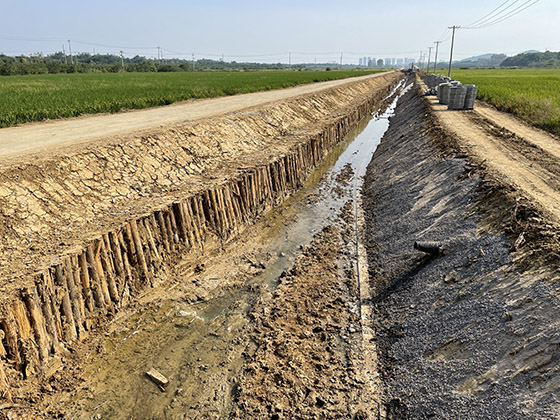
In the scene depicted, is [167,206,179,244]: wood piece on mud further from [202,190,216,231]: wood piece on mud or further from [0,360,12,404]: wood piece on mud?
[0,360,12,404]: wood piece on mud

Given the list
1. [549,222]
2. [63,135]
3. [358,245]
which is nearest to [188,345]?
[358,245]

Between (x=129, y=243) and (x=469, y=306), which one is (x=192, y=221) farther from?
(x=469, y=306)

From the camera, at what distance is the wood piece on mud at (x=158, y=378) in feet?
21.2

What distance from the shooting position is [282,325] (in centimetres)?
779

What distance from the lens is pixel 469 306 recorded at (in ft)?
20.8

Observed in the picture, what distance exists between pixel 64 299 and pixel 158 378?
222 centimetres

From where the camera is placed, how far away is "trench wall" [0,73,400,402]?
19.6ft

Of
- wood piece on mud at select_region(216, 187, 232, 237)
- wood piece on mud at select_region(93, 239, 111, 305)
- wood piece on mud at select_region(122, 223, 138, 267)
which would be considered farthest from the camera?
wood piece on mud at select_region(216, 187, 232, 237)

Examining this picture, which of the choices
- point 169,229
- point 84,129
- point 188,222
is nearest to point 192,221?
point 188,222

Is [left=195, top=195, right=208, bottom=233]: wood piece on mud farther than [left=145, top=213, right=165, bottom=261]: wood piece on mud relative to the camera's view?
Yes

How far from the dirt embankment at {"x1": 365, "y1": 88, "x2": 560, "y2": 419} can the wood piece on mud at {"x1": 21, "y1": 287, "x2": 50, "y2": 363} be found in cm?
572

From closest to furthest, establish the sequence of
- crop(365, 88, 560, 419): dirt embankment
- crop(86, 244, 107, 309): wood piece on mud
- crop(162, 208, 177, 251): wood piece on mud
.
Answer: crop(365, 88, 560, 419): dirt embankment
crop(86, 244, 107, 309): wood piece on mud
crop(162, 208, 177, 251): wood piece on mud

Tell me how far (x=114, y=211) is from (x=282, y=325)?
5182mm

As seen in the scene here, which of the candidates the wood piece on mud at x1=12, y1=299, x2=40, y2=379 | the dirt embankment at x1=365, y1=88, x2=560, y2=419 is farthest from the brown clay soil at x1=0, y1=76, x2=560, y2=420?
the wood piece on mud at x1=12, y1=299, x2=40, y2=379
